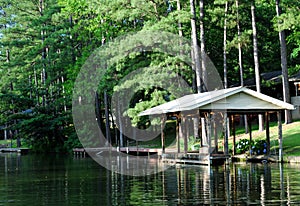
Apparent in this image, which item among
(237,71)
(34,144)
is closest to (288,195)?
(237,71)

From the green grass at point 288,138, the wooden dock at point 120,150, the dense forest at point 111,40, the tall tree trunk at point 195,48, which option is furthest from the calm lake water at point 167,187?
the wooden dock at point 120,150

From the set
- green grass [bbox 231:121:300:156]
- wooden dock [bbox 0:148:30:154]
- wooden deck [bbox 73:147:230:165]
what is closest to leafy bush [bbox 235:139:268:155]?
green grass [bbox 231:121:300:156]

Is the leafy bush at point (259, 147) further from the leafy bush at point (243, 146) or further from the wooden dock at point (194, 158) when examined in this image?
the wooden dock at point (194, 158)

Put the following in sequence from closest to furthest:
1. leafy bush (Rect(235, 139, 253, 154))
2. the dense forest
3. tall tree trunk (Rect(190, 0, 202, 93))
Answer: leafy bush (Rect(235, 139, 253, 154))
tall tree trunk (Rect(190, 0, 202, 93))
the dense forest

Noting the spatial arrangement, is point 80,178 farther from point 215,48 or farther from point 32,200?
point 215,48

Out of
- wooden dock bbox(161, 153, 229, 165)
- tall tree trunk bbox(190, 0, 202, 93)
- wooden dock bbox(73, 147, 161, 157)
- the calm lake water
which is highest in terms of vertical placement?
tall tree trunk bbox(190, 0, 202, 93)

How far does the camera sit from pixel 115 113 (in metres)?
53.1

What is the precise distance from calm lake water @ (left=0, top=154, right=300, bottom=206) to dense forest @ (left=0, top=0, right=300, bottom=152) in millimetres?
9688

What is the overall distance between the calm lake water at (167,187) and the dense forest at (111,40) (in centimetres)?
969

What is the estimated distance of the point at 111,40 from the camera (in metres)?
45.3

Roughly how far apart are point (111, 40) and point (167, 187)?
90.5ft

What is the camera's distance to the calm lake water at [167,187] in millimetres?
15594

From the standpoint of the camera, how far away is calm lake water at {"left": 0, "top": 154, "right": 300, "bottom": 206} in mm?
15594

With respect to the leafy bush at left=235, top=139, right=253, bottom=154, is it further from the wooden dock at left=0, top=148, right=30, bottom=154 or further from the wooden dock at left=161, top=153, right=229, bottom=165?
the wooden dock at left=0, top=148, right=30, bottom=154
